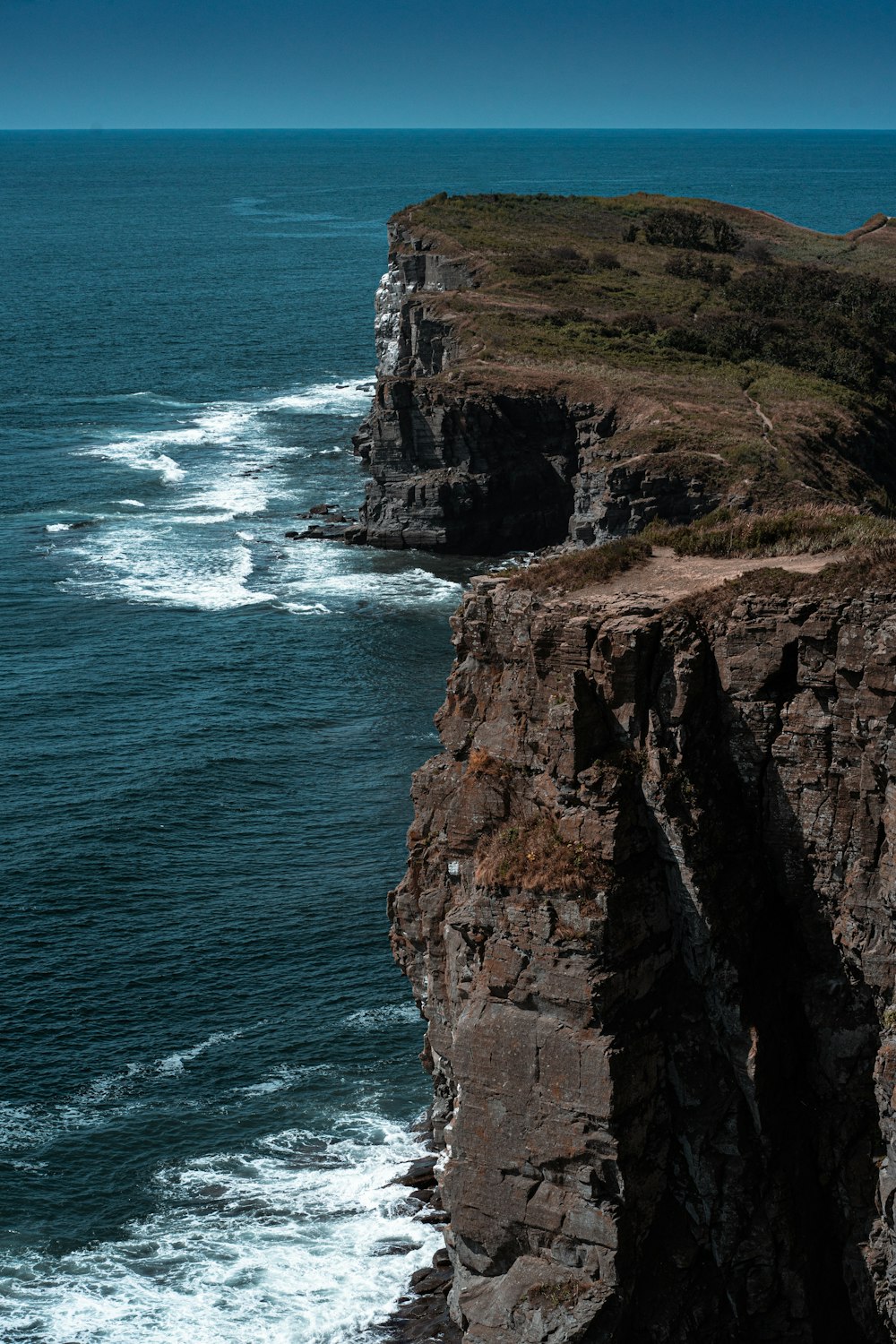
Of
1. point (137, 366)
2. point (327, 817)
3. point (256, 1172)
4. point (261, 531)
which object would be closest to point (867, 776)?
point (256, 1172)

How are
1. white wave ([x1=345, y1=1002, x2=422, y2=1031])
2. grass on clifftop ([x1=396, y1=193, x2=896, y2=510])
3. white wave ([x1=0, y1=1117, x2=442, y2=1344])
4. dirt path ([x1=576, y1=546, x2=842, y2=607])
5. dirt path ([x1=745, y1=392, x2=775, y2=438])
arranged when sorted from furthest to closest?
dirt path ([x1=745, y1=392, x2=775, y2=438]) < grass on clifftop ([x1=396, y1=193, x2=896, y2=510]) < white wave ([x1=345, y1=1002, x2=422, y2=1031]) < white wave ([x1=0, y1=1117, x2=442, y2=1344]) < dirt path ([x1=576, y1=546, x2=842, y2=607])

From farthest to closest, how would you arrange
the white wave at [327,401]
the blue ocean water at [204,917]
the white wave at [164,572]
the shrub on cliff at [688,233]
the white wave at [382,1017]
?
the shrub on cliff at [688,233], the white wave at [327,401], the white wave at [164,572], the white wave at [382,1017], the blue ocean water at [204,917]

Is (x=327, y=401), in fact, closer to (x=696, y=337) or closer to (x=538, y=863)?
(x=696, y=337)

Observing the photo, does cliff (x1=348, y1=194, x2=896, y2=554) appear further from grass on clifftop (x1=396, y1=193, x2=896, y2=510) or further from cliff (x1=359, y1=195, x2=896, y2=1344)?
cliff (x1=359, y1=195, x2=896, y2=1344)

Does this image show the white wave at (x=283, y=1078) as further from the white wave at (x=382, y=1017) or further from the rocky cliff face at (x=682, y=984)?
the rocky cliff face at (x=682, y=984)

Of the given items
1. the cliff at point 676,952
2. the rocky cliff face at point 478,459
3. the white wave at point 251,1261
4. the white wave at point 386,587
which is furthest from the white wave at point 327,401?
the cliff at point 676,952

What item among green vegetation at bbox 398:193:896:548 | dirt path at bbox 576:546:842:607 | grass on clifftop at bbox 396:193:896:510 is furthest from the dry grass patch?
green vegetation at bbox 398:193:896:548
